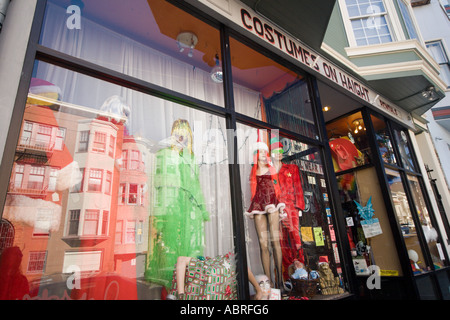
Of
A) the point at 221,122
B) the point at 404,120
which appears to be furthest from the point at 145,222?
the point at 404,120

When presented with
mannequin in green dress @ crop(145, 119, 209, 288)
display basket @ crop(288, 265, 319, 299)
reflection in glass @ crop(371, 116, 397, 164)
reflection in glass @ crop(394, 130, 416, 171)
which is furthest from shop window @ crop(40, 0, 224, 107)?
reflection in glass @ crop(394, 130, 416, 171)

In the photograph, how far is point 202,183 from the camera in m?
2.41

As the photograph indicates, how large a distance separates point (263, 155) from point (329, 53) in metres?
2.18

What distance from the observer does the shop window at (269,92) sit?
298 cm

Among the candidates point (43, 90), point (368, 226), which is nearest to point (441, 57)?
point (368, 226)

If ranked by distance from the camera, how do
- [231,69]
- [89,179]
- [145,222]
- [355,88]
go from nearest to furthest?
[89,179] → [145,222] → [231,69] → [355,88]

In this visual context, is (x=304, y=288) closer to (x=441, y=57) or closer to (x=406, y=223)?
(x=406, y=223)

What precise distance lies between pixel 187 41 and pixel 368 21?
13.9 ft

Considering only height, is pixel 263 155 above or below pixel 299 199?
above

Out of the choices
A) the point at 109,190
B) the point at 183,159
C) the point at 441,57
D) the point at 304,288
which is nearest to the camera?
the point at 109,190

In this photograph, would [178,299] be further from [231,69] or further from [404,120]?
[404,120]

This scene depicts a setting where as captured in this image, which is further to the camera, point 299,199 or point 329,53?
point 329,53

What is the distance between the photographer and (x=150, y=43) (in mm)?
2682

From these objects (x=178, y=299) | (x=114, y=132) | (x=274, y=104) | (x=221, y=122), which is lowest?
(x=178, y=299)
